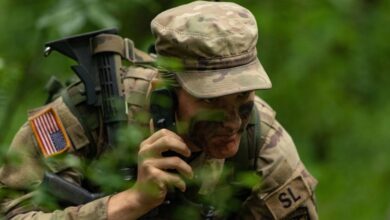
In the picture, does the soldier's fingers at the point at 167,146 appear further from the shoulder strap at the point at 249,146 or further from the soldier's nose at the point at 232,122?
the shoulder strap at the point at 249,146

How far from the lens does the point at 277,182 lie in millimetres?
4676

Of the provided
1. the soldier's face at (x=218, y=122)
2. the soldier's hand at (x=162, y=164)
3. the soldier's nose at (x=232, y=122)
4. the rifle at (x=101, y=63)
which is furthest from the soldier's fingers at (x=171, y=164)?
the rifle at (x=101, y=63)

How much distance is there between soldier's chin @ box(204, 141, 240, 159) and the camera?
4.30 meters

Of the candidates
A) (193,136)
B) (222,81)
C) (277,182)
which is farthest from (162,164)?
(277,182)

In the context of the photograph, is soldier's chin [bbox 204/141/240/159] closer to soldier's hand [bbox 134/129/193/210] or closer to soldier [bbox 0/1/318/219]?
soldier [bbox 0/1/318/219]

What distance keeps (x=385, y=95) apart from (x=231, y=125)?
3.76m

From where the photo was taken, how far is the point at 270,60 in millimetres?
7363

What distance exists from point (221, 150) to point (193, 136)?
11 centimetres

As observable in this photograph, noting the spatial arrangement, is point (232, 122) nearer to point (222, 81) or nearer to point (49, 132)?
point (222, 81)

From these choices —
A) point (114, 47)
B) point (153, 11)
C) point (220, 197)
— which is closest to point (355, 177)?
point (153, 11)

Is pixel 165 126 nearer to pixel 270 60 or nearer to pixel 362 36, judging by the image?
pixel 270 60

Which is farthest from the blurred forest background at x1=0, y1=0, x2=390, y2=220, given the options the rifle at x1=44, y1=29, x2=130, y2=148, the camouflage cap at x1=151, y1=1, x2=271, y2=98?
the camouflage cap at x1=151, y1=1, x2=271, y2=98

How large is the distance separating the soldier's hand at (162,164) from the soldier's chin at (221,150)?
165mm

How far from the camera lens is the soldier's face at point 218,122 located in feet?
13.9
